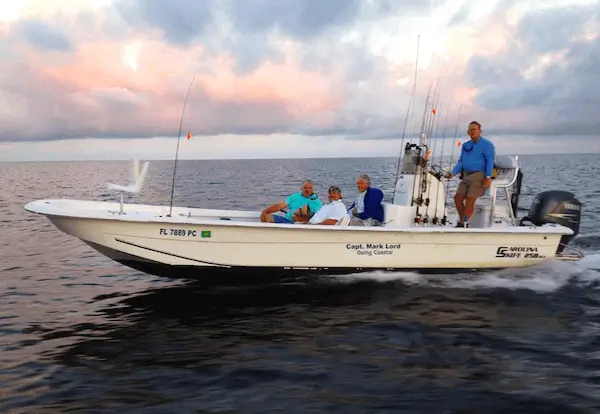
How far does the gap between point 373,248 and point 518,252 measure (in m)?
2.81

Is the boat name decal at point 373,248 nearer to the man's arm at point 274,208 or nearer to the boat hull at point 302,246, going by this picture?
the boat hull at point 302,246

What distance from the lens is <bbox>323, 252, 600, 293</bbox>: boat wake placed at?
32.0 ft

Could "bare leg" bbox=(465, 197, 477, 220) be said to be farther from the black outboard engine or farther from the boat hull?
the black outboard engine

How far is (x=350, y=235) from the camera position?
902 cm

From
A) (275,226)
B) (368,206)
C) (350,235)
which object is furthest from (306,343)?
(368,206)

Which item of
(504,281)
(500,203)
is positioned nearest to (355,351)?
(504,281)

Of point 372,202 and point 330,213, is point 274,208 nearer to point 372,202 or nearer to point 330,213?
point 330,213

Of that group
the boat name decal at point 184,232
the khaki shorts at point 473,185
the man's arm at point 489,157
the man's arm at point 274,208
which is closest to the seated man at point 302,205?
the man's arm at point 274,208

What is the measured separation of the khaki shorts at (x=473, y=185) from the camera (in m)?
9.62

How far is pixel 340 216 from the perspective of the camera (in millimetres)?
9195

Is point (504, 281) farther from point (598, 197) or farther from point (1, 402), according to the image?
point (598, 197)

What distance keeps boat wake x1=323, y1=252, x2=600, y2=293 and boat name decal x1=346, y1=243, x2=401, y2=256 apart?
0.47 metres

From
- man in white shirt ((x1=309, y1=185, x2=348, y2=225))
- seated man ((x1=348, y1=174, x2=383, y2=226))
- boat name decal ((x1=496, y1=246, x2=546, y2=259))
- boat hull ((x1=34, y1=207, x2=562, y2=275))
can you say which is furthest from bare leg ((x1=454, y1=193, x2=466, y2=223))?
man in white shirt ((x1=309, y1=185, x2=348, y2=225))

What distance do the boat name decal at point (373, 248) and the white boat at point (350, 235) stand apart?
17 millimetres
